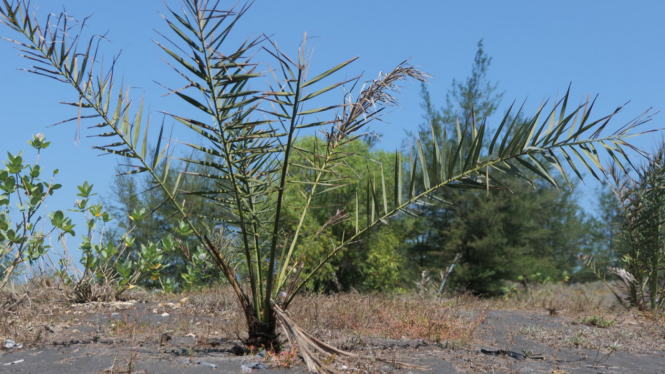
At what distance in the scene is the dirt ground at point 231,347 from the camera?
4090 millimetres

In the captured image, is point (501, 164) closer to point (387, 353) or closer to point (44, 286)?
point (387, 353)

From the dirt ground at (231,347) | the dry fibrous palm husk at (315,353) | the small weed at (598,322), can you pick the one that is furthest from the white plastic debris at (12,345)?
the small weed at (598,322)

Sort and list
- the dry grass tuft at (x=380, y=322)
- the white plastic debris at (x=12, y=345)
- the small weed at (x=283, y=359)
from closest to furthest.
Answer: the small weed at (x=283, y=359)
the white plastic debris at (x=12, y=345)
the dry grass tuft at (x=380, y=322)

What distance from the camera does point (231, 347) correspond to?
15.8 feet

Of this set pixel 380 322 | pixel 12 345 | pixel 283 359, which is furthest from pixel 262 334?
pixel 12 345

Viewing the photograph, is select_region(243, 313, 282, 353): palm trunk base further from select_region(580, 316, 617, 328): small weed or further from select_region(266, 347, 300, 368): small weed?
select_region(580, 316, 617, 328): small weed

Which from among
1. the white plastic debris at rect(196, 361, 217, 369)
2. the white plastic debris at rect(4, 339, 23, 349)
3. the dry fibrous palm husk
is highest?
the dry fibrous palm husk

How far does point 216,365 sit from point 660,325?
19.9 ft

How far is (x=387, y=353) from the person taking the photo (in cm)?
455

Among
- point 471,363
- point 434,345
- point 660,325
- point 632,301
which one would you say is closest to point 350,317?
point 434,345

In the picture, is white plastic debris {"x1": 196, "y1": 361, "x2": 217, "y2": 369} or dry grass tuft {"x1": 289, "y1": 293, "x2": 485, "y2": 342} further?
dry grass tuft {"x1": 289, "y1": 293, "x2": 485, "y2": 342}

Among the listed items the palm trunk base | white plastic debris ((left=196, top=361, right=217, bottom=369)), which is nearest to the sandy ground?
white plastic debris ((left=196, top=361, right=217, bottom=369))

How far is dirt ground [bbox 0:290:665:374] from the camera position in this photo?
409 cm

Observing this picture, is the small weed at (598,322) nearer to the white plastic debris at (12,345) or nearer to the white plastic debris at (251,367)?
the white plastic debris at (251,367)
